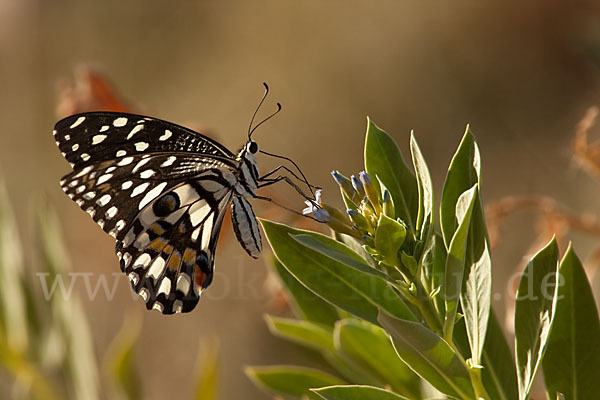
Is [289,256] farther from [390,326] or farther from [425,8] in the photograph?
[425,8]

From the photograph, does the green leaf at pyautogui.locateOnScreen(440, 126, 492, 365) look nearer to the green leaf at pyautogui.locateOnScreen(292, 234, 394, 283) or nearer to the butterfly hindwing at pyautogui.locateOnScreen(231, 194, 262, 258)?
the green leaf at pyautogui.locateOnScreen(292, 234, 394, 283)

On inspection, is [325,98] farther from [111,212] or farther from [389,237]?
[389,237]

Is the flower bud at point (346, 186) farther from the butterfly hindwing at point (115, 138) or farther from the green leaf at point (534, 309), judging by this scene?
the butterfly hindwing at point (115, 138)

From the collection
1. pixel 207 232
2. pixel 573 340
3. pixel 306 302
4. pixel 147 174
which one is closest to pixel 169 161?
pixel 147 174

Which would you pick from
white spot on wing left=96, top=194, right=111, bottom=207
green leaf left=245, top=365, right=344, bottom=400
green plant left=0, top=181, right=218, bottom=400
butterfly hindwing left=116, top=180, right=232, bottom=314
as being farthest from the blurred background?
green leaf left=245, top=365, right=344, bottom=400

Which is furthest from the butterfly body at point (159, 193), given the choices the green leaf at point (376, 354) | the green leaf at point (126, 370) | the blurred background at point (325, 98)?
the blurred background at point (325, 98)

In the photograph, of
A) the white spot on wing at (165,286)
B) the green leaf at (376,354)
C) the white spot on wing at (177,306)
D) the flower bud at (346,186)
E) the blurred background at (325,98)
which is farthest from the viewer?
the blurred background at (325,98)
